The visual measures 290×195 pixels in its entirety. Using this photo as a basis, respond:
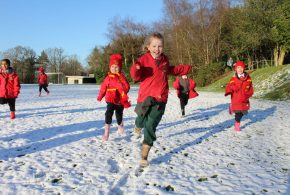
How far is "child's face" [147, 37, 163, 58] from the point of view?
4.97 meters

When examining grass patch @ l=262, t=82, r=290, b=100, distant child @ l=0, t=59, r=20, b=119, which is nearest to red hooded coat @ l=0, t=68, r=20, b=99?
distant child @ l=0, t=59, r=20, b=119

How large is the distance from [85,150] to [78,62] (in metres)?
115

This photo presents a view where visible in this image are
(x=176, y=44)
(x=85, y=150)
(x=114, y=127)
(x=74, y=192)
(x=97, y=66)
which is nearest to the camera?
(x=74, y=192)

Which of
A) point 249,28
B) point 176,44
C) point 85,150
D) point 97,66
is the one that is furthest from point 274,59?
point 97,66

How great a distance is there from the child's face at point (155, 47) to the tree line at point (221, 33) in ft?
118

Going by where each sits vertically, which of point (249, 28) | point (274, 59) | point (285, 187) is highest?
point (249, 28)

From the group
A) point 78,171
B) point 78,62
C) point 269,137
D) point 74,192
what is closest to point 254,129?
point 269,137

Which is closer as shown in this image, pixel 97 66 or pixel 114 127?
pixel 114 127

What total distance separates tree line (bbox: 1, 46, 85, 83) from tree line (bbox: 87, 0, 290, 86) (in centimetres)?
5886

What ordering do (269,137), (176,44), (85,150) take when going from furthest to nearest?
(176,44)
(269,137)
(85,150)

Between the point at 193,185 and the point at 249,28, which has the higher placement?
the point at 249,28

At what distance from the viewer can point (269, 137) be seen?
8031 millimetres

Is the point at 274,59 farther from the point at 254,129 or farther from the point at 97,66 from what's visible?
the point at 97,66

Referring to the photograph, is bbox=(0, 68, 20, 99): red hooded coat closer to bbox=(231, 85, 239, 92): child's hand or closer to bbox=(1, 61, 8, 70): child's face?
bbox=(1, 61, 8, 70): child's face
